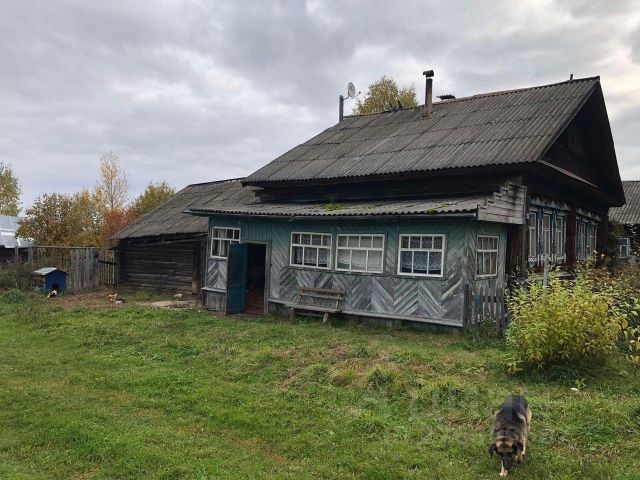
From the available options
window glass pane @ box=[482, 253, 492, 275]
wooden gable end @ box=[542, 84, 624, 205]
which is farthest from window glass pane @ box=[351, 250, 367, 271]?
Result: wooden gable end @ box=[542, 84, 624, 205]

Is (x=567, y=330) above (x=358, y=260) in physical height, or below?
below

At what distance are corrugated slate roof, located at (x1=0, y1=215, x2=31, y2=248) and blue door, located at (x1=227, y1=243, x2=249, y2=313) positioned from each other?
16.6m

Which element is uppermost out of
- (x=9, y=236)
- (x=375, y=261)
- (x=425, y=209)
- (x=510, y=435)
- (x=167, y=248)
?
(x=425, y=209)

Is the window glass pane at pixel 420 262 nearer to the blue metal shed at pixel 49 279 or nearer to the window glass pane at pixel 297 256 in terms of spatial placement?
the window glass pane at pixel 297 256

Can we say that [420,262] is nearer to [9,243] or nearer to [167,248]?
[167,248]

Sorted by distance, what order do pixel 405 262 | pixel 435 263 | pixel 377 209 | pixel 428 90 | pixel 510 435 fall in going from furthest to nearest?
pixel 428 90 < pixel 377 209 < pixel 405 262 < pixel 435 263 < pixel 510 435

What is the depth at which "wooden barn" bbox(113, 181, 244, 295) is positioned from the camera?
64.3 feet

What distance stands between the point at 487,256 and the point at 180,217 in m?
14.0

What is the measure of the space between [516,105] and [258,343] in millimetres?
11456

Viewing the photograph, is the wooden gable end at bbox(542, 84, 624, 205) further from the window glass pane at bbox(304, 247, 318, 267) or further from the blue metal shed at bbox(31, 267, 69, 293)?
the blue metal shed at bbox(31, 267, 69, 293)

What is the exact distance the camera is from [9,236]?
92.2 feet

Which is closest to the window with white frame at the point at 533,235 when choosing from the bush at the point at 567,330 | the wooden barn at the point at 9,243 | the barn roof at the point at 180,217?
the bush at the point at 567,330

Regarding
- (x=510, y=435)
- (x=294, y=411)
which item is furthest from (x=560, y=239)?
(x=510, y=435)

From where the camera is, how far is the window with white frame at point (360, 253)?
1239 cm
